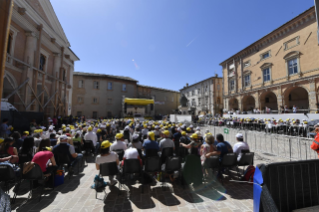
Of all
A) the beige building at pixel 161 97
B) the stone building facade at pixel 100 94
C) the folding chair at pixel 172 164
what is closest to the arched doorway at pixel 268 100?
the beige building at pixel 161 97

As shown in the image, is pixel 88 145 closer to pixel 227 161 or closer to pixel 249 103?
pixel 227 161

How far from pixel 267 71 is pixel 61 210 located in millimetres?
25047

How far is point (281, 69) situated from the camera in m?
17.3

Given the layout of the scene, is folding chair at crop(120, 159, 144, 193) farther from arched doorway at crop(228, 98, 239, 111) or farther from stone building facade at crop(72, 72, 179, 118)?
stone building facade at crop(72, 72, 179, 118)

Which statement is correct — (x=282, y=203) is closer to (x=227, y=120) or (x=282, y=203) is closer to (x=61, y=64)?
(x=227, y=120)

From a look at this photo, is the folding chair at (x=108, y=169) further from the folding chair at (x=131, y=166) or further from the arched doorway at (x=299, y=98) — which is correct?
the arched doorway at (x=299, y=98)

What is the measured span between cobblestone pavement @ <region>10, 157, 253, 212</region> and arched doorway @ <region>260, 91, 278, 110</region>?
813 inches

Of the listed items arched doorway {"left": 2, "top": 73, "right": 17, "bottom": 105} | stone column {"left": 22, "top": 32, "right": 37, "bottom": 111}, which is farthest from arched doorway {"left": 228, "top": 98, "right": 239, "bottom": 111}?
arched doorway {"left": 2, "top": 73, "right": 17, "bottom": 105}

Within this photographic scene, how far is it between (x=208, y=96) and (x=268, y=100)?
41.4 feet

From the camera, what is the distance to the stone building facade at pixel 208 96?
31.9 metres

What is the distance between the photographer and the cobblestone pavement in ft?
9.98

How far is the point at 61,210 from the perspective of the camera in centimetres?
296

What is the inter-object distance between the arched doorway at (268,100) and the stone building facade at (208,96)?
35.2 feet

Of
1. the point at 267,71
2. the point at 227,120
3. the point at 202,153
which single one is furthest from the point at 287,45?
the point at 202,153
